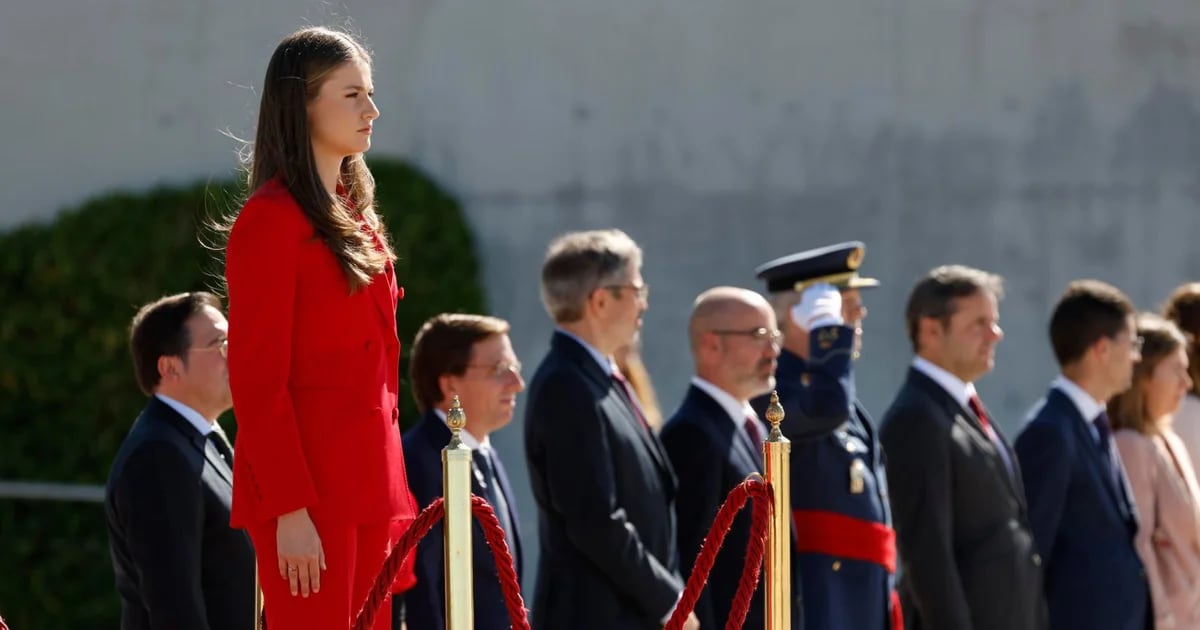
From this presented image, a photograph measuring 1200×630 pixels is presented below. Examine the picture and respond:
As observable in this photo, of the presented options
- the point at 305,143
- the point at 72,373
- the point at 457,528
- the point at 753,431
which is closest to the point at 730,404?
the point at 753,431

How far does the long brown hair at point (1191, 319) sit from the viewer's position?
7.62 metres

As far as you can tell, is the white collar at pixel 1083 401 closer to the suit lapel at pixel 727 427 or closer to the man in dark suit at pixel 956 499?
the man in dark suit at pixel 956 499

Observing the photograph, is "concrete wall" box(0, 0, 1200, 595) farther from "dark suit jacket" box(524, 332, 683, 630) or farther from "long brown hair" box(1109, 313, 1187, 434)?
"dark suit jacket" box(524, 332, 683, 630)

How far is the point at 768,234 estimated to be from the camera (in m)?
9.56

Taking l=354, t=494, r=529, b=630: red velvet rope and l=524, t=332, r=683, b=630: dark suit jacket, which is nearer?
l=354, t=494, r=529, b=630: red velvet rope

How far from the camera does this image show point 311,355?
13.2 ft

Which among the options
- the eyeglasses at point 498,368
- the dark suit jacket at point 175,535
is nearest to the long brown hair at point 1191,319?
the eyeglasses at point 498,368

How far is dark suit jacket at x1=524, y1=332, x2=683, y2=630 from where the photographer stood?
17.8 feet

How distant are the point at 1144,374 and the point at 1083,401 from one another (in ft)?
1.47

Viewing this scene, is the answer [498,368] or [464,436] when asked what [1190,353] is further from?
[464,436]

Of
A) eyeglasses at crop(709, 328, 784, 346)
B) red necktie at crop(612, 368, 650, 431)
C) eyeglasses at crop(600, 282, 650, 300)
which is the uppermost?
eyeglasses at crop(600, 282, 650, 300)

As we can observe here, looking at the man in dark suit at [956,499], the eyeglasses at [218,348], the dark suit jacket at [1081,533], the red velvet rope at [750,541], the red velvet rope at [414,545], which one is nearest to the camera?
the red velvet rope at [414,545]

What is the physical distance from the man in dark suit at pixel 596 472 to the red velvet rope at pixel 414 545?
1.23 meters

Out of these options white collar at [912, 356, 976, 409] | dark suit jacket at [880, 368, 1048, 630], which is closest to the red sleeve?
dark suit jacket at [880, 368, 1048, 630]
